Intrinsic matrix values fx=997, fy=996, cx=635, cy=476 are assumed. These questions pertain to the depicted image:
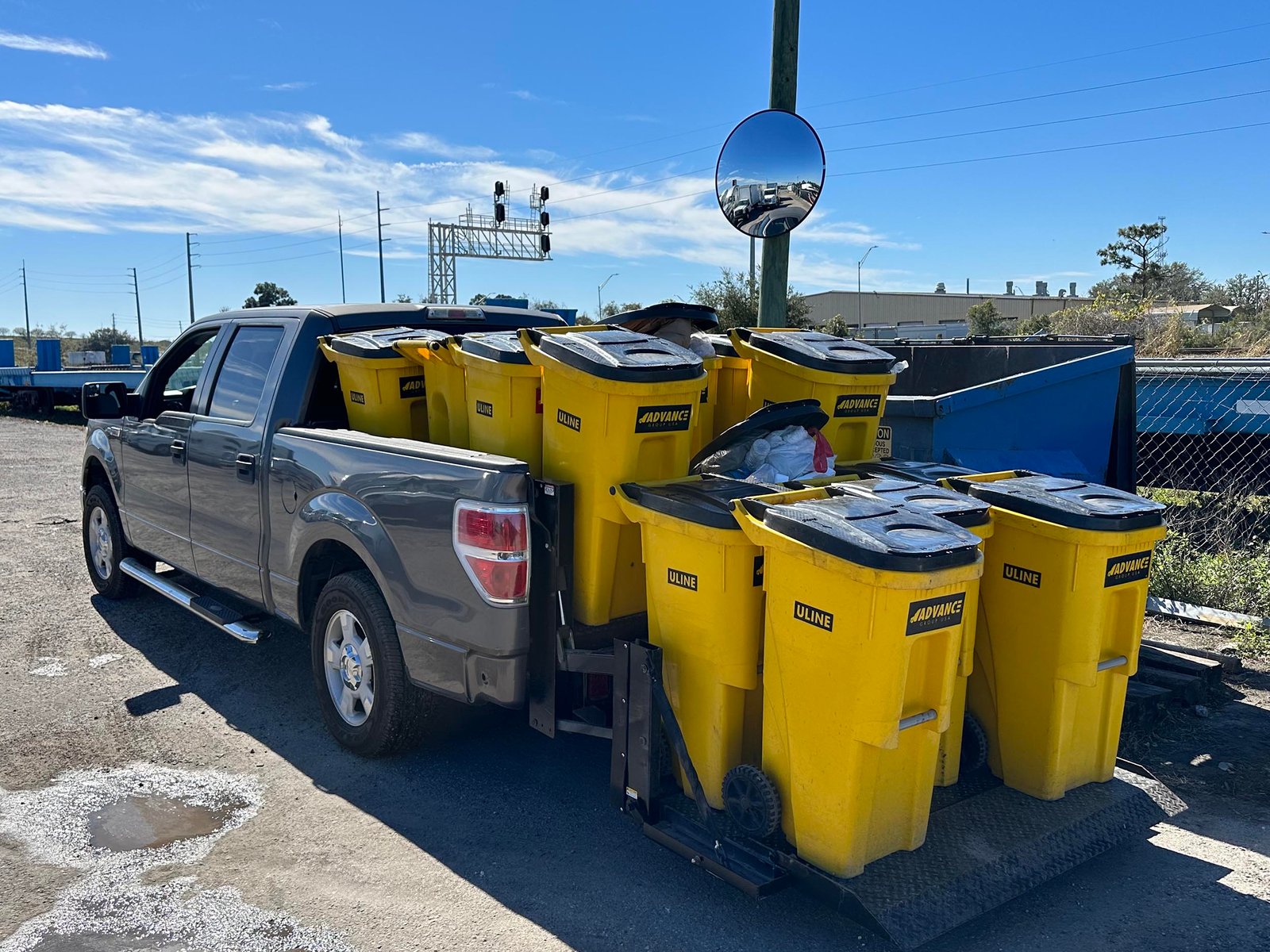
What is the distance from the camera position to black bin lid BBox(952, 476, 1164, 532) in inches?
138

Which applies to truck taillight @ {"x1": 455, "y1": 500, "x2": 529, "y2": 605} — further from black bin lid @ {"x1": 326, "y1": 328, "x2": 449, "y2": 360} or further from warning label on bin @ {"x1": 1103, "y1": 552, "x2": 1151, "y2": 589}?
warning label on bin @ {"x1": 1103, "y1": 552, "x2": 1151, "y2": 589}

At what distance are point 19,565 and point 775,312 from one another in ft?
21.8

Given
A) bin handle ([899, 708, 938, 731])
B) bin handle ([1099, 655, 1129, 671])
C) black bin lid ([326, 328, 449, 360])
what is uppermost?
black bin lid ([326, 328, 449, 360])

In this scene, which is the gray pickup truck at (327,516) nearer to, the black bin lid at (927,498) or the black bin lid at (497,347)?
the black bin lid at (497,347)

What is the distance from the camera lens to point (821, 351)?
14.3 feet

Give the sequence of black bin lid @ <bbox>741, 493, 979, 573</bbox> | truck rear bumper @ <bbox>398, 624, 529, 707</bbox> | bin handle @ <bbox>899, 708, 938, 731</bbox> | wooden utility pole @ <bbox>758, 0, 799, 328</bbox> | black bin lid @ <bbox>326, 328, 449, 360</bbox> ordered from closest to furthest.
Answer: black bin lid @ <bbox>741, 493, 979, 573</bbox> < bin handle @ <bbox>899, 708, 938, 731</bbox> < truck rear bumper @ <bbox>398, 624, 529, 707</bbox> < black bin lid @ <bbox>326, 328, 449, 360</bbox> < wooden utility pole @ <bbox>758, 0, 799, 328</bbox>

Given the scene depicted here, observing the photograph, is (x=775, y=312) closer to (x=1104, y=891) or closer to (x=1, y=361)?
(x=1104, y=891)

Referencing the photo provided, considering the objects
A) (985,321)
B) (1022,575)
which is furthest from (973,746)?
(985,321)

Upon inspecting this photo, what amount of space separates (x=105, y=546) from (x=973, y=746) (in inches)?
238

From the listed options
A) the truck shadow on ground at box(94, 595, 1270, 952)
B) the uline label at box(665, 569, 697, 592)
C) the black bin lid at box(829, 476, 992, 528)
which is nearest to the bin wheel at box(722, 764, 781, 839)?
the truck shadow on ground at box(94, 595, 1270, 952)

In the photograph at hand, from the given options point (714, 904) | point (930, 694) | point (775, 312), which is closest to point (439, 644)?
point (714, 904)

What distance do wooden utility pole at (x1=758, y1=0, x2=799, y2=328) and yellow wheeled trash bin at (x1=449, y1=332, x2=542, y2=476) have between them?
1.93m

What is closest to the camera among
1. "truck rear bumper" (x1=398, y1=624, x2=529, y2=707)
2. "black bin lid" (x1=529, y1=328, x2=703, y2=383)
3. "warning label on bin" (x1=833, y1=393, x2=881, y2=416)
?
"black bin lid" (x1=529, y1=328, x2=703, y2=383)

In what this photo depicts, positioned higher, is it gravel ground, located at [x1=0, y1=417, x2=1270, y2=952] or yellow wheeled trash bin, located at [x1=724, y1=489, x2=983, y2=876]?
yellow wheeled trash bin, located at [x1=724, y1=489, x2=983, y2=876]
